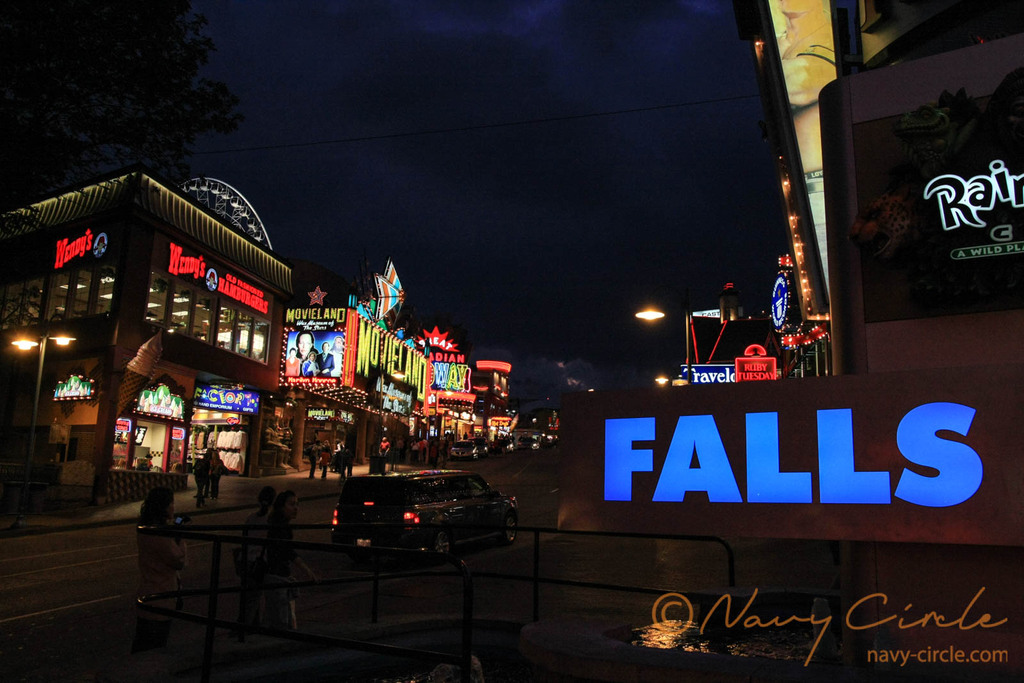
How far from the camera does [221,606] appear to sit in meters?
10.2

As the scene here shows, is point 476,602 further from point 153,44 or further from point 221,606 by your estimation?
point 153,44

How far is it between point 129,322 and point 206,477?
22.3ft

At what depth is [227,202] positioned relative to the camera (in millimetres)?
37375

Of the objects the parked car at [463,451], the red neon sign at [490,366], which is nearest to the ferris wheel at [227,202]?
the parked car at [463,451]

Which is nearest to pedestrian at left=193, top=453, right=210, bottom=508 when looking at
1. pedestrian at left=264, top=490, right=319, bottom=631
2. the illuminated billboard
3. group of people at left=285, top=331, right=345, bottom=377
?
group of people at left=285, top=331, right=345, bottom=377

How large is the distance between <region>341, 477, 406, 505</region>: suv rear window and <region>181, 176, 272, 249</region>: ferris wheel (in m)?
24.5

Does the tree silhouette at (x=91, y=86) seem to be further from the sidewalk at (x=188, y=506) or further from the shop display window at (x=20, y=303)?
the shop display window at (x=20, y=303)

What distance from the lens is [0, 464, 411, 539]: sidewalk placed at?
802 inches

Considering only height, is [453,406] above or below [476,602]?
above

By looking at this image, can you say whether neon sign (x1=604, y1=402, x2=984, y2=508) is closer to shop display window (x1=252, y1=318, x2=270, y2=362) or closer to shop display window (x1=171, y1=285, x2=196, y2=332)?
shop display window (x1=171, y1=285, x2=196, y2=332)

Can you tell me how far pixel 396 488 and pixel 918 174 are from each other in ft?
36.4

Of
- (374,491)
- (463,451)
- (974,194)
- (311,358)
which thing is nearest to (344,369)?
(311,358)

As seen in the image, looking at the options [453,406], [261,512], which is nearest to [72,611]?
[261,512]

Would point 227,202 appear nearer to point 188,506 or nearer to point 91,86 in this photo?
point 188,506
